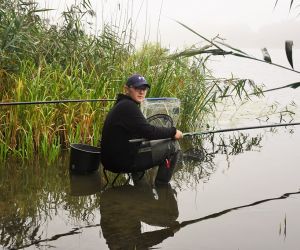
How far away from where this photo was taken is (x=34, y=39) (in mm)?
6992

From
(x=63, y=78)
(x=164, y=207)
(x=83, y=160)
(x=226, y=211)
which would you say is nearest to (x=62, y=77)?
(x=63, y=78)

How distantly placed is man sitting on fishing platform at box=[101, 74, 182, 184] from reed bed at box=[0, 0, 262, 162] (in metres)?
0.86

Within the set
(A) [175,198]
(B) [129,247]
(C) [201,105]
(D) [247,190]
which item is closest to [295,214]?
(D) [247,190]

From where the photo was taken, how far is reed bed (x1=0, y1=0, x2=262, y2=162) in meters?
6.04

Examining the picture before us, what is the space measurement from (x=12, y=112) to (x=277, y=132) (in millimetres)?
5005

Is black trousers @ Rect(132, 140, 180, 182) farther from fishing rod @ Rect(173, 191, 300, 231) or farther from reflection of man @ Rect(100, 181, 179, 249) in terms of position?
fishing rod @ Rect(173, 191, 300, 231)

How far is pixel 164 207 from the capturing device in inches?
178

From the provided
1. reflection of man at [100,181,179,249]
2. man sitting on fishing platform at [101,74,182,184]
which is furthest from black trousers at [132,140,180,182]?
reflection of man at [100,181,179,249]

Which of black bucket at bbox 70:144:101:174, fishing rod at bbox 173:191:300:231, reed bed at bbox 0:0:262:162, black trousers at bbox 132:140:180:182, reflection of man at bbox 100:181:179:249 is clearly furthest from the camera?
reed bed at bbox 0:0:262:162

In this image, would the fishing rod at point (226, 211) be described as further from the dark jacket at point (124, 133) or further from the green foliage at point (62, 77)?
the green foliage at point (62, 77)

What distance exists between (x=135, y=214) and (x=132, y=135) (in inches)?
35.9

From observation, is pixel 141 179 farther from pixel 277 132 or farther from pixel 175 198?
pixel 277 132

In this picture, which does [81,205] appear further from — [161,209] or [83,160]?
[83,160]

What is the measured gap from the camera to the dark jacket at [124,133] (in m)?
4.72
